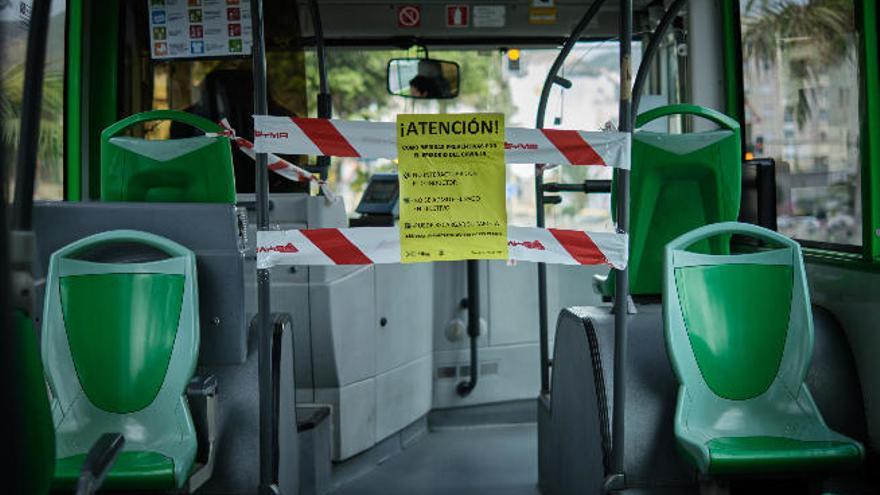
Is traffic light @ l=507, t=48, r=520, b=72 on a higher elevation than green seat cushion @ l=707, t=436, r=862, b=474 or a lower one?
higher

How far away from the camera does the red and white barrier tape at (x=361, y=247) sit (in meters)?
3.25

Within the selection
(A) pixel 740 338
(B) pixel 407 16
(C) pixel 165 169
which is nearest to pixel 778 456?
(A) pixel 740 338

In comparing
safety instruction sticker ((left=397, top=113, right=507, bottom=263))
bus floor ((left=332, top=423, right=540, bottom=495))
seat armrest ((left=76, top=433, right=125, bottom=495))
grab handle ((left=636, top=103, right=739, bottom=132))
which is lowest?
bus floor ((left=332, top=423, right=540, bottom=495))

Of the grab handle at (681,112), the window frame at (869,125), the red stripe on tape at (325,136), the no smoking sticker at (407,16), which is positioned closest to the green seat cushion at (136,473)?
the red stripe on tape at (325,136)

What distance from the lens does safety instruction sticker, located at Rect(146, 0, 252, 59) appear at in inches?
203

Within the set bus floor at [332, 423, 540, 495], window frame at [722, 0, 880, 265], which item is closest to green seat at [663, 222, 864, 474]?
window frame at [722, 0, 880, 265]

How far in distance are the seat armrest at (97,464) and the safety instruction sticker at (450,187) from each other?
3.61ft

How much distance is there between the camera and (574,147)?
3324mm

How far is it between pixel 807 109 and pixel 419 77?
6.75ft

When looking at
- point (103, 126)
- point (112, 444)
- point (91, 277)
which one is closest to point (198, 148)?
point (91, 277)

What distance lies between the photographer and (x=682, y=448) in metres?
3.40

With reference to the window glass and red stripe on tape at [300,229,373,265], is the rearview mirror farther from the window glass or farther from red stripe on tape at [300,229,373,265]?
red stripe on tape at [300,229,373,265]

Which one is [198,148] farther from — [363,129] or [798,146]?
[798,146]

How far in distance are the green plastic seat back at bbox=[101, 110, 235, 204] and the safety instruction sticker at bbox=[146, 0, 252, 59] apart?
123cm
